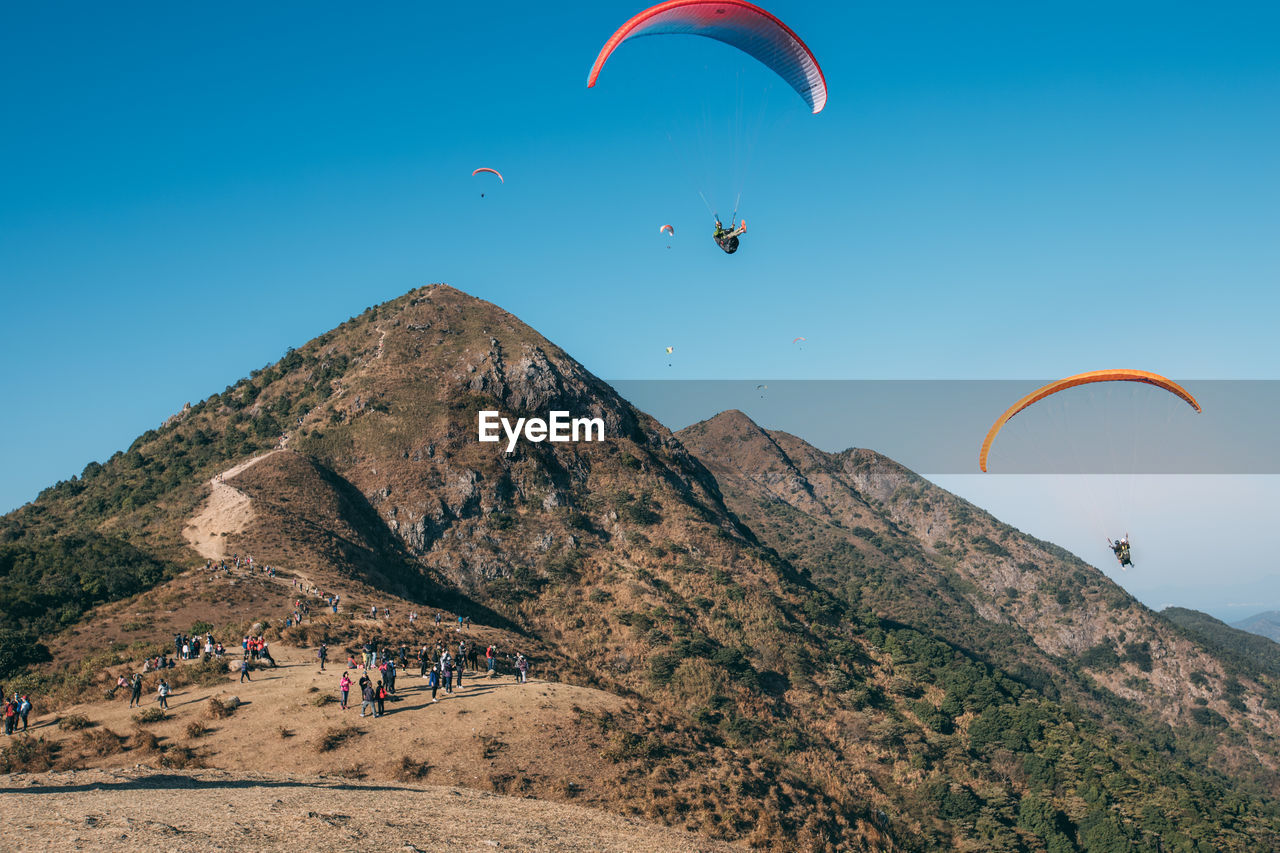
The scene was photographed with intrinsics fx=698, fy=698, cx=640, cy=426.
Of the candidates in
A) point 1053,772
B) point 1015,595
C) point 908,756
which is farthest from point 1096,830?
point 1015,595

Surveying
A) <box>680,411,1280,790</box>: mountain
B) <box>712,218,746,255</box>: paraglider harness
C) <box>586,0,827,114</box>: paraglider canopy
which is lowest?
<box>680,411,1280,790</box>: mountain

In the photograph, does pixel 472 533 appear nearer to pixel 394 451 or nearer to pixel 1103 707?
pixel 394 451

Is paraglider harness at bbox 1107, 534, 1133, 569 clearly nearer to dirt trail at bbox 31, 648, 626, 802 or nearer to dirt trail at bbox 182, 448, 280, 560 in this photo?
dirt trail at bbox 31, 648, 626, 802

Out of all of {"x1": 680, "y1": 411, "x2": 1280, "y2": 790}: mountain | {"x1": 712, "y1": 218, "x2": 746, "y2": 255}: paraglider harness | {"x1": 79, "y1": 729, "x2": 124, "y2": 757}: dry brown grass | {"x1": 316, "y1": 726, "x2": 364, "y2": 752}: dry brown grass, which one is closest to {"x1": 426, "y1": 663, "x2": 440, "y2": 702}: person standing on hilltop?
{"x1": 316, "y1": 726, "x2": 364, "y2": 752}: dry brown grass

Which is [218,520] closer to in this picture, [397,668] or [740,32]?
[397,668]

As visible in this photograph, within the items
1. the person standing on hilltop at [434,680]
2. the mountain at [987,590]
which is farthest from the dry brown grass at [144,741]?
the mountain at [987,590]

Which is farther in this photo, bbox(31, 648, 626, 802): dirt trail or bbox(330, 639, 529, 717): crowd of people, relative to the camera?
bbox(330, 639, 529, 717): crowd of people

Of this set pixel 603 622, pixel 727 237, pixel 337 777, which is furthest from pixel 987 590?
pixel 337 777
